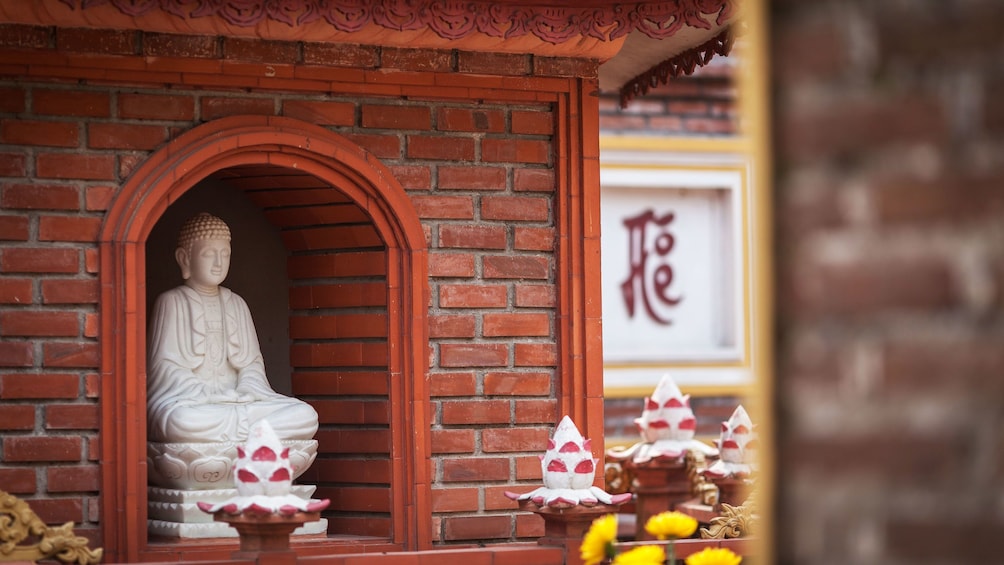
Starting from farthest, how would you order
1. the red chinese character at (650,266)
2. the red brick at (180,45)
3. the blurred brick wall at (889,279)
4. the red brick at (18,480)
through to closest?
the red chinese character at (650,266) < the red brick at (180,45) < the red brick at (18,480) < the blurred brick wall at (889,279)

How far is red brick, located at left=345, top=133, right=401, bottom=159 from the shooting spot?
652 centimetres

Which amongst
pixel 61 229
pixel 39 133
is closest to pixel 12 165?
pixel 39 133

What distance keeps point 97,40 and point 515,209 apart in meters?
1.96

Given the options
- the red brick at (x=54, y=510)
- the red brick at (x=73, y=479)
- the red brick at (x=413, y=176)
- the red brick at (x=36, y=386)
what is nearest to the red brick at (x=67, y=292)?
the red brick at (x=36, y=386)

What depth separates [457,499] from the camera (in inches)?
259

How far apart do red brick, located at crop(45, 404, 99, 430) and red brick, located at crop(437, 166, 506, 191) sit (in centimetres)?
182

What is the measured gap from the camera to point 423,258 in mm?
6543

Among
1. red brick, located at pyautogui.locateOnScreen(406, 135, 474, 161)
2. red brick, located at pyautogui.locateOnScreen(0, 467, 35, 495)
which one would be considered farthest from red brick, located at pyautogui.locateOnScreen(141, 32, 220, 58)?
red brick, located at pyautogui.locateOnScreen(0, 467, 35, 495)

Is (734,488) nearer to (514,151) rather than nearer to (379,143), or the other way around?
(514,151)

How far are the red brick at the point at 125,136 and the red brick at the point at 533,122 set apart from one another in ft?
5.23

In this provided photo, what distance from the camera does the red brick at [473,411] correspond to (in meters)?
6.61

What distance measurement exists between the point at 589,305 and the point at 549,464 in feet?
3.65

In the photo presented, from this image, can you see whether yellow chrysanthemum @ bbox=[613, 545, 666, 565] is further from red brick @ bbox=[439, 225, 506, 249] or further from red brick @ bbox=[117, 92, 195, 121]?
red brick @ bbox=[117, 92, 195, 121]

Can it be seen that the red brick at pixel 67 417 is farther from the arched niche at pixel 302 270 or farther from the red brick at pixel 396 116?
the red brick at pixel 396 116
